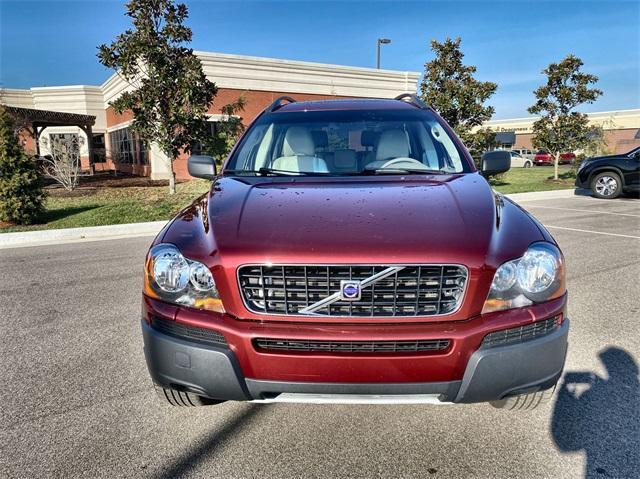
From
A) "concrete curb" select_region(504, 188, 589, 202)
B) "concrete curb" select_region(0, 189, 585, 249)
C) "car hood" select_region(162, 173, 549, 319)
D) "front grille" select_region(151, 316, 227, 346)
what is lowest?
"concrete curb" select_region(0, 189, 585, 249)

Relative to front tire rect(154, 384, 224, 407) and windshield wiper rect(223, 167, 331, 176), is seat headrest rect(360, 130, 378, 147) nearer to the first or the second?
windshield wiper rect(223, 167, 331, 176)

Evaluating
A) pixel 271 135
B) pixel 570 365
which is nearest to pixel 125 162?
pixel 271 135

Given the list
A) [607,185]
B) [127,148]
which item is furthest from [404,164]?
[127,148]

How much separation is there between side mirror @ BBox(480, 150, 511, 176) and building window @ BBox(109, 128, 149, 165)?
20711mm

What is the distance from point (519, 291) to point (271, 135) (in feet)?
7.60

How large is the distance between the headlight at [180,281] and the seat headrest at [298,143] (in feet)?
5.01

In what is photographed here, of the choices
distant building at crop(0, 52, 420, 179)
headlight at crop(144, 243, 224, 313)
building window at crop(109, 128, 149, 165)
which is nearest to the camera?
headlight at crop(144, 243, 224, 313)

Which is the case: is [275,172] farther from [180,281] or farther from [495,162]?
[495,162]

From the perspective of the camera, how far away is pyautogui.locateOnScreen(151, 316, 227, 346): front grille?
2.02 meters

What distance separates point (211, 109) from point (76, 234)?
552 inches

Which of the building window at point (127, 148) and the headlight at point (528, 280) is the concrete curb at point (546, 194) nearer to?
the headlight at point (528, 280)

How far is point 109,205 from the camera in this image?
1211 cm

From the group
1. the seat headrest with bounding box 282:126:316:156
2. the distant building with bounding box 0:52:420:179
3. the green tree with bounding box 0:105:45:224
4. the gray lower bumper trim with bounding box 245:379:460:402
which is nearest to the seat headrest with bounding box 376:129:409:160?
the seat headrest with bounding box 282:126:316:156

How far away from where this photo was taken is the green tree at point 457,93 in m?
15.5
